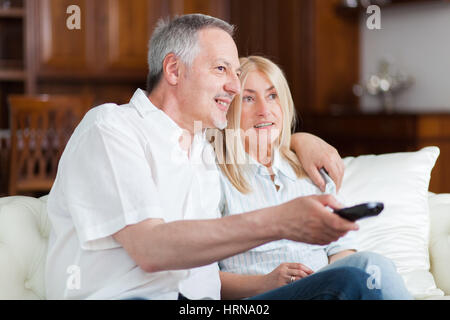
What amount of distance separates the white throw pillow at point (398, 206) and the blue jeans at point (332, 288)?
1.75ft

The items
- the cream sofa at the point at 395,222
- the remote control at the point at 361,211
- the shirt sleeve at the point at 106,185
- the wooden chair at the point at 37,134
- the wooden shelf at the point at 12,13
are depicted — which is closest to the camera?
the remote control at the point at 361,211

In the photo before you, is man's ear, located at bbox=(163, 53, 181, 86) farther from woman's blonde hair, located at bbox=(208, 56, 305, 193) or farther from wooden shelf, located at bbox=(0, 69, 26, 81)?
wooden shelf, located at bbox=(0, 69, 26, 81)

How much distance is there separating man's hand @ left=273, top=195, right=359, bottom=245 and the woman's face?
1.83 feet

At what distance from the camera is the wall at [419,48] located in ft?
12.6

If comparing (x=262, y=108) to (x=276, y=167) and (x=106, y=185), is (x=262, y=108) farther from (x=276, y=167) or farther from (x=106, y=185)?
(x=106, y=185)

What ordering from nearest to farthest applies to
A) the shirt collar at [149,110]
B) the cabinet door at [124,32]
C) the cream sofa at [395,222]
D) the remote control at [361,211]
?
the remote control at [361,211] < the shirt collar at [149,110] < the cream sofa at [395,222] < the cabinet door at [124,32]

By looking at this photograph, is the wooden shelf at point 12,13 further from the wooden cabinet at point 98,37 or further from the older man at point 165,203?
the older man at point 165,203

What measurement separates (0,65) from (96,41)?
27.8 inches

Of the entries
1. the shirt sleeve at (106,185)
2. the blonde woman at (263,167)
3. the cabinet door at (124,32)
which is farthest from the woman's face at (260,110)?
the cabinet door at (124,32)

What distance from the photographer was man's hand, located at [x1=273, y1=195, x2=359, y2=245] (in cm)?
99

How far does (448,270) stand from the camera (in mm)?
1627

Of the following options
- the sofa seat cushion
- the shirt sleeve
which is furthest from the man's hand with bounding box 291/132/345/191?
the sofa seat cushion

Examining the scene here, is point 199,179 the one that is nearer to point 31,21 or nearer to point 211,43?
point 211,43

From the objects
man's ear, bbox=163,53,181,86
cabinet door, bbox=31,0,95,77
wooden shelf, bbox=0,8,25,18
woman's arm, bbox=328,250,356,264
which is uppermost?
wooden shelf, bbox=0,8,25,18
